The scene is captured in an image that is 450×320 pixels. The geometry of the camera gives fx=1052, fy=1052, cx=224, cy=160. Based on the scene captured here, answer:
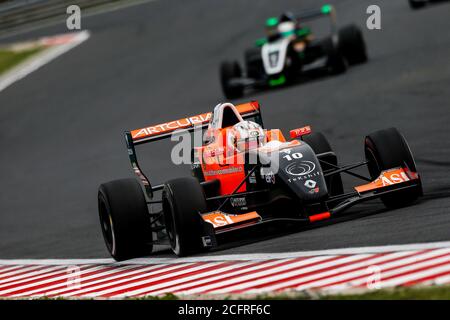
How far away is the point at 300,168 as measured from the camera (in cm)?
1074

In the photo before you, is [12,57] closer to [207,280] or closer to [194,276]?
[194,276]

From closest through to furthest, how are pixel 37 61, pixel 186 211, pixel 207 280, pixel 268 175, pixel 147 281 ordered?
pixel 207 280 → pixel 147 281 → pixel 186 211 → pixel 268 175 → pixel 37 61

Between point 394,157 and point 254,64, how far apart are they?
13.6m

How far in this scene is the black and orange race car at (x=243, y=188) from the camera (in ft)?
34.7

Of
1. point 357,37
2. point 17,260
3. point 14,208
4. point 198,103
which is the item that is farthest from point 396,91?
point 17,260

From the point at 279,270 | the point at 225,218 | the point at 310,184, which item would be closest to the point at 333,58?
the point at 310,184

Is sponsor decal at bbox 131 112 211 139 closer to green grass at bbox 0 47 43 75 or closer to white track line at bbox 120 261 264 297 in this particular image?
white track line at bbox 120 261 264 297

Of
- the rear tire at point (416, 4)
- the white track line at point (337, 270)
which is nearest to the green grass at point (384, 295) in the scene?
the white track line at point (337, 270)

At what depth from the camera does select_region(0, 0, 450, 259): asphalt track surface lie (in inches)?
498

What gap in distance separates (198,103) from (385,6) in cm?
1138

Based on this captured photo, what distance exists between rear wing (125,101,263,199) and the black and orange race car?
0.02m

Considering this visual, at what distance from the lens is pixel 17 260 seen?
13.7 m

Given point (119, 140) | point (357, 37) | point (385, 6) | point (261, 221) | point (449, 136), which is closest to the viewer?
point (261, 221)

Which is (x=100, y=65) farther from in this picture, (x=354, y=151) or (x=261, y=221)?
(x=261, y=221)
